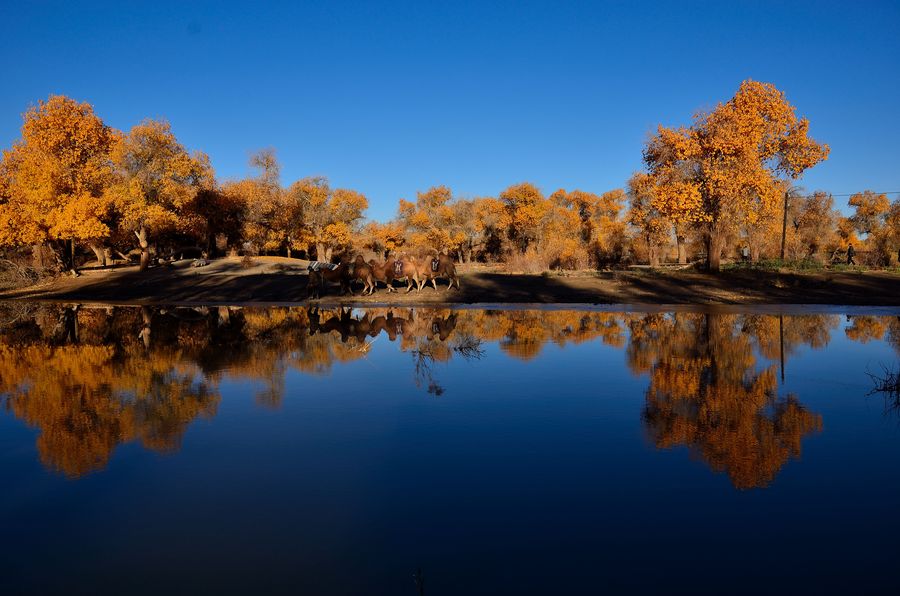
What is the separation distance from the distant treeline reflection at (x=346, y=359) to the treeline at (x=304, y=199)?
13.6 metres

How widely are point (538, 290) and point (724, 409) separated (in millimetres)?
19973

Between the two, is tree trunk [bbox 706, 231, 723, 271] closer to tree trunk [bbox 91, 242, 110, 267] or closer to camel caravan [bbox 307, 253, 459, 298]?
camel caravan [bbox 307, 253, 459, 298]

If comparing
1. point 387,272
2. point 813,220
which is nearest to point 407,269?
point 387,272

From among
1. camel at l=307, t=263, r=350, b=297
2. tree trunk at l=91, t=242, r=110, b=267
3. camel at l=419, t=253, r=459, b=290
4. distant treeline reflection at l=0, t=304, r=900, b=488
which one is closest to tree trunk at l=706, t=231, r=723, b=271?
distant treeline reflection at l=0, t=304, r=900, b=488

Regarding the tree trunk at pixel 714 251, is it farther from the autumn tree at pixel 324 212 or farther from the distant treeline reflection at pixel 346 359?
the autumn tree at pixel 324 212

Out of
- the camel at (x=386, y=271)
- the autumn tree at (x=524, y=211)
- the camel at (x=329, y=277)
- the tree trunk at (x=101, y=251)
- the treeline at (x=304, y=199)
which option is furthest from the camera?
the autumn tree at (x=524, y=211)

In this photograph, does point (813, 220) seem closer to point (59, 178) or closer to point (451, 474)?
point (59, 178)

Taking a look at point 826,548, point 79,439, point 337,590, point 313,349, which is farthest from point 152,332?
point 826,548

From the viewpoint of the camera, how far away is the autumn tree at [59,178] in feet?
115

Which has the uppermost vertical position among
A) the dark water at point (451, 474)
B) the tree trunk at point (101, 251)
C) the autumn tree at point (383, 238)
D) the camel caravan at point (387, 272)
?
the autumn tree at point (383, 238)

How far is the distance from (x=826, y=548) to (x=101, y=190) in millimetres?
41963

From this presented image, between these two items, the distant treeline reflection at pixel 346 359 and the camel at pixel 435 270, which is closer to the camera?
the distant treeline reflection at pixel 346 359

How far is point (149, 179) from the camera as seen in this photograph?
40.2 metres

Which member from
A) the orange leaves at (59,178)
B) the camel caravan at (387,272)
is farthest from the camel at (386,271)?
the orange leaves at (59,178)
